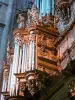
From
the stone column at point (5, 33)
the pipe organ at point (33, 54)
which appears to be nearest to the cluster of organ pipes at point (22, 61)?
the pipe organ at point (33, 54)

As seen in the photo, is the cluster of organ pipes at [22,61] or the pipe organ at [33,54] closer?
the cluster of organ pipes at [22,61]

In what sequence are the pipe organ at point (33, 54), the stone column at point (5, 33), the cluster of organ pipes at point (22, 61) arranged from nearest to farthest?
the cluster of organ pipes at point (22, 61), the pipe organ at point (33, 54), the stone column at point (5, 33)

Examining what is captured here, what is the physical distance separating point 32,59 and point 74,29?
172 centimetres

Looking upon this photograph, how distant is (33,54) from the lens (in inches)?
345

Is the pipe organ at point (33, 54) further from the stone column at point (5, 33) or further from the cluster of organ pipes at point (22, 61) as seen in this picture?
the stone column at point (5, 33)

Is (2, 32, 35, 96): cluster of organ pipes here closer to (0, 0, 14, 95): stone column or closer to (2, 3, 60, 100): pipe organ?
(2, 3, 60, 100): pipe organ

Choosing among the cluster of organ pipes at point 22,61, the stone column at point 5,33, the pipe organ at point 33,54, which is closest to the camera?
the cluster of organ pipes at point 22,61

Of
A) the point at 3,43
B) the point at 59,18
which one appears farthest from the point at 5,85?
the point at 3,43

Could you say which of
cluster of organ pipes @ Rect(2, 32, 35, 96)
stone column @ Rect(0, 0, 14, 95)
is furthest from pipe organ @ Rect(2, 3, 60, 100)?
stone column @ Rect(0, 0, 14, 95)

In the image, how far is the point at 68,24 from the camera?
9.07 metres

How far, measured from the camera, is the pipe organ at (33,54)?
8.65m

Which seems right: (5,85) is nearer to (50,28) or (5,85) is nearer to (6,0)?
(50,28)

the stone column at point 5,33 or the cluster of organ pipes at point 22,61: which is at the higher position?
the stone column at point 5,33

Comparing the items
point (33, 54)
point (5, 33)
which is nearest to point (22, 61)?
point (33, 54)
